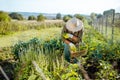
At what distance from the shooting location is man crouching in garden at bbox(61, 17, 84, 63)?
252 inches

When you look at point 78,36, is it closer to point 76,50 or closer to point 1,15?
point 76,50

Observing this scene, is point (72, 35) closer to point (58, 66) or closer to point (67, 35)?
point (67, 35)

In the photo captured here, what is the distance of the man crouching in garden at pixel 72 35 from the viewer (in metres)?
6.40

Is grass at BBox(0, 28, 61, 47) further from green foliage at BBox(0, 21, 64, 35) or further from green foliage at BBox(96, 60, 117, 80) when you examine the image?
green foliage at BBox(96, 60, 117, 80)

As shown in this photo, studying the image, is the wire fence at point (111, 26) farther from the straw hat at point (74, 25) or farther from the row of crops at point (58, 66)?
the straw hat at point (74, 25)

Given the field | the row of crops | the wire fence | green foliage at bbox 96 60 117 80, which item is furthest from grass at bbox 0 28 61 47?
green foliage at bbox 96 60 117 80

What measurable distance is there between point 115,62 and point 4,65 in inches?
117

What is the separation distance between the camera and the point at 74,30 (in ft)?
21.1

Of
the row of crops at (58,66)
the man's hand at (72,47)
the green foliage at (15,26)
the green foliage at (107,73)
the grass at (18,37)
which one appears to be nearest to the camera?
the row of crops at (58,66)

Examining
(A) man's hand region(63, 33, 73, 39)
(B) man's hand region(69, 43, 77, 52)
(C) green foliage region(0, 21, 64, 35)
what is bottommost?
(C) green foliage region(0, 21, 64, 35)

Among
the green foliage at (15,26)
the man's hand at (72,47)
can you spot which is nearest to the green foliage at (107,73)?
the man's hand at (72,47)

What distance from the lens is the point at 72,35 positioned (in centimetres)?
649

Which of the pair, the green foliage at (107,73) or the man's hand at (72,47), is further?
the man's hand at (72,47)

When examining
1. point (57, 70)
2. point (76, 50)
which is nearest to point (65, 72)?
point (57, 70)
